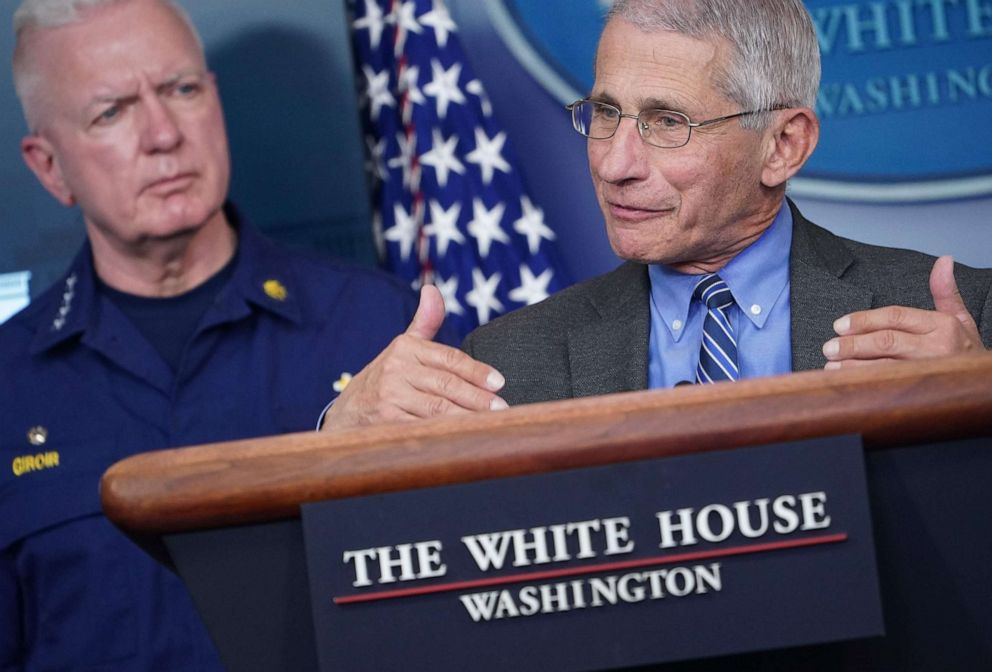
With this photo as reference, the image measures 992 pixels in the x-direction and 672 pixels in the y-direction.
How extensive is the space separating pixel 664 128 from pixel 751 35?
0.18 meters

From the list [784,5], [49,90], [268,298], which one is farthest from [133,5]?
[784,5]

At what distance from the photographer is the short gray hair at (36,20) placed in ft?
8.89

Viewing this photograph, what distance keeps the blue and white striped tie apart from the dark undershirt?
1210mm

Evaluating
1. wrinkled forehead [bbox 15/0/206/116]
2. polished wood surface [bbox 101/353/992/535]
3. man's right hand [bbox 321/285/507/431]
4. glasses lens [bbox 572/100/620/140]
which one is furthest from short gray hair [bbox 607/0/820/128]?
wrinkled forehead [bbox 15/0/206/116]

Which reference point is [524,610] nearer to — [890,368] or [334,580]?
[334,580]

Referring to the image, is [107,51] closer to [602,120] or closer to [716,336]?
[602,120]

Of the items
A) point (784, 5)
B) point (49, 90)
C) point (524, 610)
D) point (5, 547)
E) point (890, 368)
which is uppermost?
point (49, 90)

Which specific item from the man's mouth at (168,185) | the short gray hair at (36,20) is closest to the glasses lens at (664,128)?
the man's mouth at (168,185)

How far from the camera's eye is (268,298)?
2.69m

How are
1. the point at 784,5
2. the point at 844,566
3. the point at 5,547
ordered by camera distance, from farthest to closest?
the point at 5,547, the point at 784,5, the point at 844,566

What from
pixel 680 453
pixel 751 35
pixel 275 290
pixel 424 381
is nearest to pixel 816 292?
pixel 751 35

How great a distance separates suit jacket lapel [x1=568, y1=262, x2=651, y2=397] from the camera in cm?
186

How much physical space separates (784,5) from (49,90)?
1.56 metres

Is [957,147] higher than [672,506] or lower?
higher
